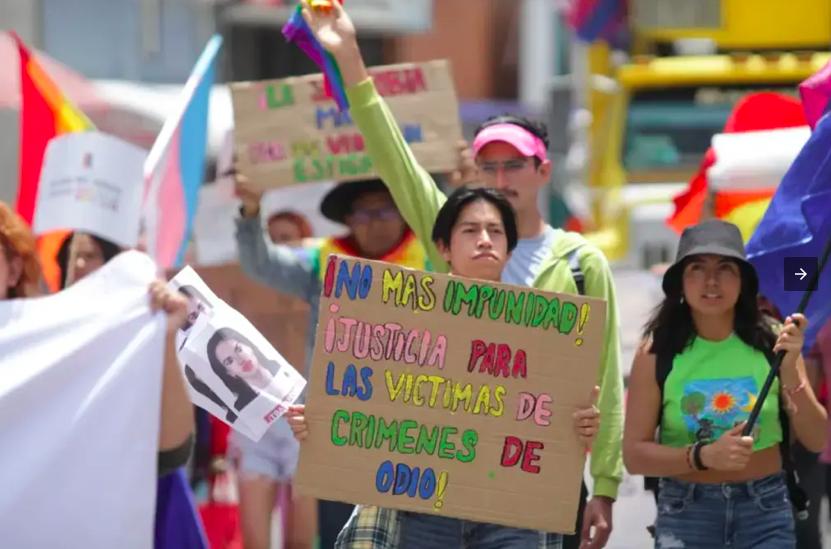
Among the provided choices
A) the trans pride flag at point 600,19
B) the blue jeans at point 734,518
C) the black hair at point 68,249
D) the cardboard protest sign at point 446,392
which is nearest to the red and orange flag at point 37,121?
the black hair at point 68,249

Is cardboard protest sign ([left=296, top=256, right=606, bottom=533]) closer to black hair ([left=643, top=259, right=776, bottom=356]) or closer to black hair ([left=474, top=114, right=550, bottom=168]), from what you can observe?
black hair ([left=643, top=259, right=776, bottom=356])

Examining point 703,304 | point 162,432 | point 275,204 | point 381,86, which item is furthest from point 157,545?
point 275,204

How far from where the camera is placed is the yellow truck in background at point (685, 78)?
41.7ft

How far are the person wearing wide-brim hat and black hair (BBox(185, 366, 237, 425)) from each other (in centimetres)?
110

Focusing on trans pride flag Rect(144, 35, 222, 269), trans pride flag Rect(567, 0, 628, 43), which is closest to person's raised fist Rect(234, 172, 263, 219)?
trans pride flag Rect(144, 35, 222, 269)

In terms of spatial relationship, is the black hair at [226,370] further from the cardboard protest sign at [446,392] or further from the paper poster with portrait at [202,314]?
the cardboard protest sign at [446,392]

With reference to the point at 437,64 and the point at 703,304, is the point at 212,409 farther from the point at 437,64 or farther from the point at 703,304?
the point at 437,64

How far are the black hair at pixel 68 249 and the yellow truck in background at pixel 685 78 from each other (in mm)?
6226

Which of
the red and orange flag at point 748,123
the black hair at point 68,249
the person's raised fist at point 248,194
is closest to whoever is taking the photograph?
the black hair at point 68,249

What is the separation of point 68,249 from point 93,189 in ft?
0.74

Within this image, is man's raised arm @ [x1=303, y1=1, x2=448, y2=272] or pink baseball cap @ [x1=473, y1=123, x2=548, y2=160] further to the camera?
pink baseball cap @ [x1=473, y1=123, x2=548, y2=160]

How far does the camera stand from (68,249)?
21.4 ft

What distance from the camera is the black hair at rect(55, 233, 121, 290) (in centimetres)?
648

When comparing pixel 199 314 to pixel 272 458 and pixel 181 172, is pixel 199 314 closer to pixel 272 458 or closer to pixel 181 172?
pixel 272 458
